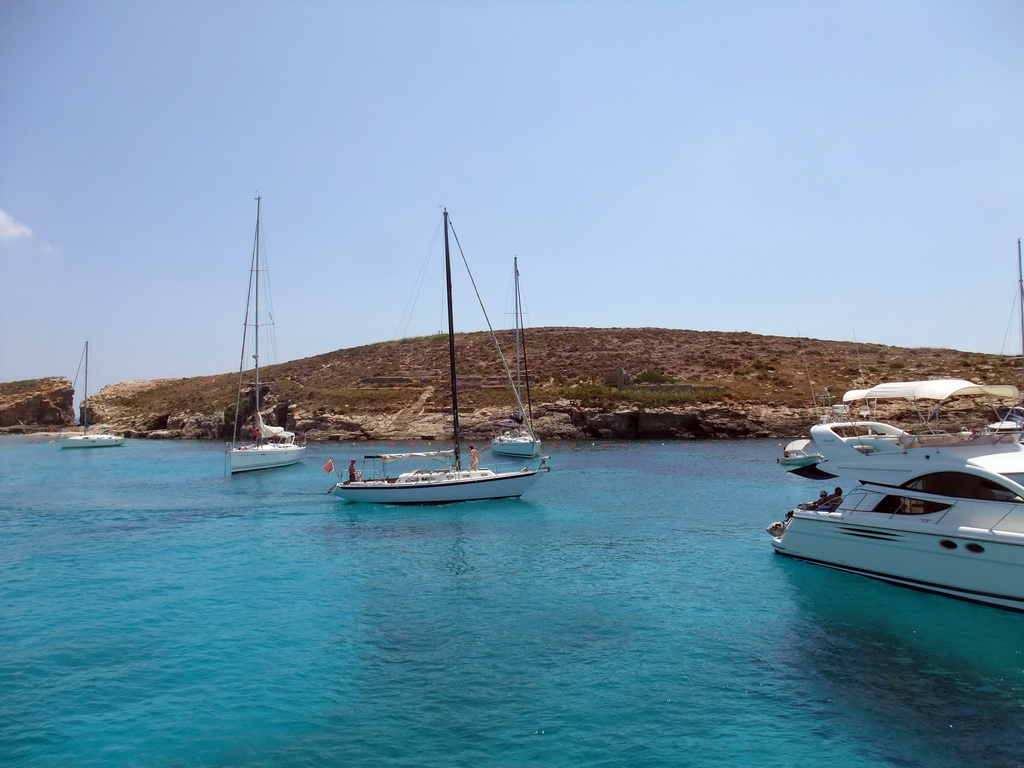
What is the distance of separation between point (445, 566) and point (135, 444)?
250ft

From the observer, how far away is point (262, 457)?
5259 cm

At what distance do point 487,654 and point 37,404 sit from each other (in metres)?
137

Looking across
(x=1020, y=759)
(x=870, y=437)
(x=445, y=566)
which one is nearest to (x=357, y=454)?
(x=445, y=566)

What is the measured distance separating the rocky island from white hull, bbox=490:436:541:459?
1504 cm

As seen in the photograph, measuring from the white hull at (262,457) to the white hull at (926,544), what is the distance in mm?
41801

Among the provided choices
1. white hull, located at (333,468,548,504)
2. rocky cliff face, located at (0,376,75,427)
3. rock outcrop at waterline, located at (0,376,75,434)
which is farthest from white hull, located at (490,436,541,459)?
rocky cliff face, located at (0,376,75,427)

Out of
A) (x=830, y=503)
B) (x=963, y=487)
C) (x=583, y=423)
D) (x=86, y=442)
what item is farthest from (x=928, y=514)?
(x=86, y=442)

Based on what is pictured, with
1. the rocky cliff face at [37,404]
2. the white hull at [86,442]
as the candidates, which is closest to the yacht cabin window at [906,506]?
the white hull at [86,442]

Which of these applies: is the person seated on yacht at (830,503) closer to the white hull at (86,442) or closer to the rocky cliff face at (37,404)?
the white hull at (86,442)

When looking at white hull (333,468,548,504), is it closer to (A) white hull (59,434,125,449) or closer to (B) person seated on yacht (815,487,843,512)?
(B) person seated on yacht (815,487,843,512)

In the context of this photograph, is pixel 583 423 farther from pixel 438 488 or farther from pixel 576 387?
pixel 438 488

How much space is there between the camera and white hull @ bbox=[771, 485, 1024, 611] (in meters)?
16.2

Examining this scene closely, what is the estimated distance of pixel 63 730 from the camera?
1166 centimetres

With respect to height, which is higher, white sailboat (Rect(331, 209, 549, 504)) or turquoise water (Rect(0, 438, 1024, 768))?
white sailboat (Rect(331, 209, 549, 504))
